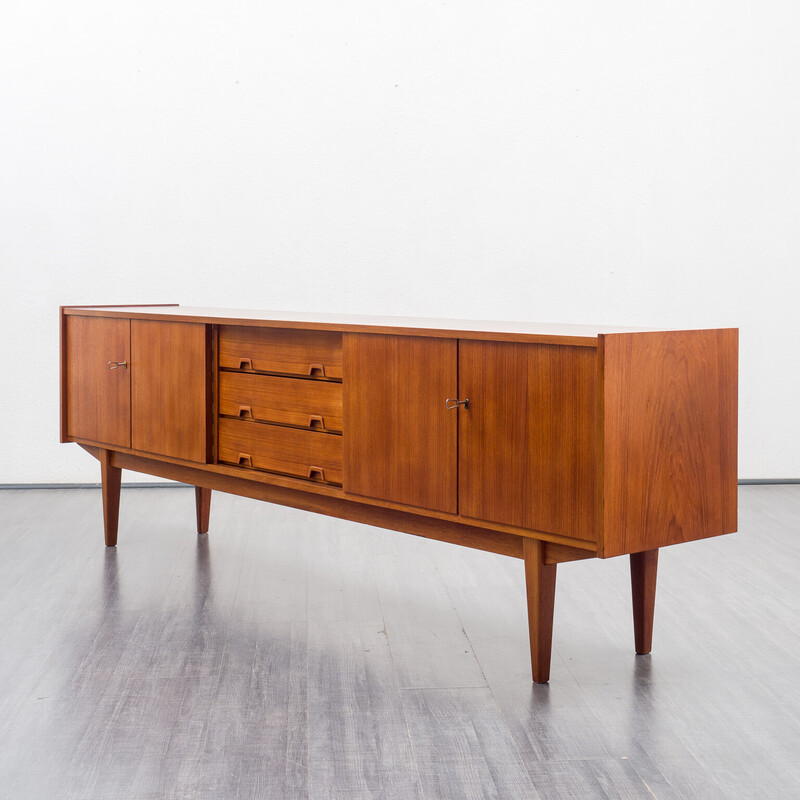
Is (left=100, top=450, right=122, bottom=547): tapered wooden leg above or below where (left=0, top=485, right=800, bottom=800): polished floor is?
above

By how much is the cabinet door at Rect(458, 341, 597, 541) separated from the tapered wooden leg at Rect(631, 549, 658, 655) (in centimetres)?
39

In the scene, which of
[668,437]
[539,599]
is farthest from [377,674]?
[668,437]

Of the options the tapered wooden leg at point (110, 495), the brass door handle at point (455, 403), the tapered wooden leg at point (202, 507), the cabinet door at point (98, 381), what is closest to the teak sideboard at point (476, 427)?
the brass door handle at point (455, 403)

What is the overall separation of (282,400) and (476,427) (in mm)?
687

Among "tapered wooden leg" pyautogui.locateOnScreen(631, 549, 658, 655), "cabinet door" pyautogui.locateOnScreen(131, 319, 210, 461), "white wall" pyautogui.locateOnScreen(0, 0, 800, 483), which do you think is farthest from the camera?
"white wall" pyautogui.locateOnScreen(0, 0, 800, 483)

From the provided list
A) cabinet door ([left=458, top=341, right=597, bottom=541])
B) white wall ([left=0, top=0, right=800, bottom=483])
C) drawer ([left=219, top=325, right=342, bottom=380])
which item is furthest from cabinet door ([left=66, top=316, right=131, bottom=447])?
cabinet door ([left=458, top=341, right=597, bottom=541])

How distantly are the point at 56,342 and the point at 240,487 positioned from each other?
2.10 m

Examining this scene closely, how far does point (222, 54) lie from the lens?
4488 mm

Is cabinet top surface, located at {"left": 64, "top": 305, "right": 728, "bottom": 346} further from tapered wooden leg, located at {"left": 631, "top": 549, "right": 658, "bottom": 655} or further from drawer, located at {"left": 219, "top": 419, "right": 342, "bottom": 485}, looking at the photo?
tapered wooden leg, located at {"left": 631, "top": 549, "right": 658, "bottom": 655}

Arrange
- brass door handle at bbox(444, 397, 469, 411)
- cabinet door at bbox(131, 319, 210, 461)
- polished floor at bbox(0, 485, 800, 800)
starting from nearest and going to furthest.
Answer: polished floor at bbox(0, 485, 800, 800), brass door handle at bbox(444, 397, 469, 411), cabinet door at bbox(131, 319, 210, 461)

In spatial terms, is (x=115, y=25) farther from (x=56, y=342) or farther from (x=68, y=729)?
(x=68, y=729)

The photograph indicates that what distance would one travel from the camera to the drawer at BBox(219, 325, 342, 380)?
2568 mm

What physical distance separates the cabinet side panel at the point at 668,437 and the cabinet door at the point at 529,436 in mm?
47

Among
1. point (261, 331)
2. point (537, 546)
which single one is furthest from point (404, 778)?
point (261, 331)
